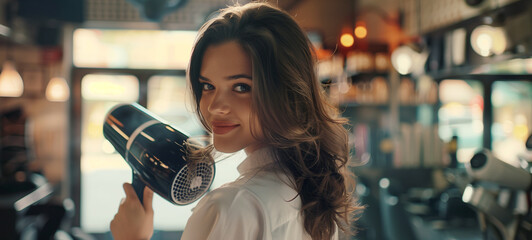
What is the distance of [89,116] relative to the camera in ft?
17.0

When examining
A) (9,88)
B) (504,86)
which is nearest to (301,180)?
(504,86)

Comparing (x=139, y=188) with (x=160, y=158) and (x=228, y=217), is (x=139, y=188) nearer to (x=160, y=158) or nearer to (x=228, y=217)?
(x=160, y=158)

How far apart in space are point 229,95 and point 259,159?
133 mm

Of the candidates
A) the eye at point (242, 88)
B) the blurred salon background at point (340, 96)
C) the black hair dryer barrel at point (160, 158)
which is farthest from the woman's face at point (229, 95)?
the blurred salon background at point (340, 96)

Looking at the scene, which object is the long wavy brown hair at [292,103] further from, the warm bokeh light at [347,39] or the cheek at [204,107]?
the warm bokeh light at [347,39]

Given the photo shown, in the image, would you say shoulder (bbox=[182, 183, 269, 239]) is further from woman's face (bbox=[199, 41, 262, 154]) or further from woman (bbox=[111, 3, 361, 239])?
woman's face (bbox=[199, 41, 262, 154])

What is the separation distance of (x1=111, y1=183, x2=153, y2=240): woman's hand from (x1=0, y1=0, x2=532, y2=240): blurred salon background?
65.3 inches

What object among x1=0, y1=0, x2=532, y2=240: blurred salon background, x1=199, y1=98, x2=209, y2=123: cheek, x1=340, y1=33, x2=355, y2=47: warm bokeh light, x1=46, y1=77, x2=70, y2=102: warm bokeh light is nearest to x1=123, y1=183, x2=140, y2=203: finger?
x1=199, y1=98, x2=209, y2=123: cheek

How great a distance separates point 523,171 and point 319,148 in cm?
171

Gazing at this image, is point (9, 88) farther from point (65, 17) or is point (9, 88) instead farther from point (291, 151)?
point (291, 151)

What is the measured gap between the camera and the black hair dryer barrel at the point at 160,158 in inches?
36.1

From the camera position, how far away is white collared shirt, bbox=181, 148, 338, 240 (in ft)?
2.26

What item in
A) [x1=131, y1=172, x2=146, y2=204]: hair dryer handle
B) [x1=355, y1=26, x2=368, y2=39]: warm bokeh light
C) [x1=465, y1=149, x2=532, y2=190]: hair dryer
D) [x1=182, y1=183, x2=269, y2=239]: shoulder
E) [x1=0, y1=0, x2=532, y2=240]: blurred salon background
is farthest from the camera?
[x1=355, y1=26, x2=368, y2=39]: warm bokeh light

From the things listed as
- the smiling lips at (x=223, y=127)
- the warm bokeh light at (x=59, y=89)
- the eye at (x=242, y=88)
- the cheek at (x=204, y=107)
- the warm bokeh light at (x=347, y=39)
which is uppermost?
the warm bokeh light at (x=347, y=39)
